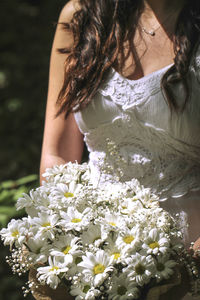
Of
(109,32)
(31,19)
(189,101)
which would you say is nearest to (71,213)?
(189,101)

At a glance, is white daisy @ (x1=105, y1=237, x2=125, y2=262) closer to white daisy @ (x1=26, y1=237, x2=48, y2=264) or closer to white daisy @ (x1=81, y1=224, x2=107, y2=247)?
white daisy @ (x1=81, y1=224, x2=107, y2=247)

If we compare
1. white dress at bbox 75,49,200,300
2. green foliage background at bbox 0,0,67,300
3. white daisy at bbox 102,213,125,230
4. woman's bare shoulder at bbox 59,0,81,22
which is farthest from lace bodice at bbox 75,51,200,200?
green foliage background at bbox 0,0,67,300

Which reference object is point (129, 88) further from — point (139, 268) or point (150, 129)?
point (139, 268)

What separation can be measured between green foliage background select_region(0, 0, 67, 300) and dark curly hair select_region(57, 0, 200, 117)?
226 cm

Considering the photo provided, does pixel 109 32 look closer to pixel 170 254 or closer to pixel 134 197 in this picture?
pixel 134 197

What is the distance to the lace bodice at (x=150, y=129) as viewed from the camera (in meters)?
1.92

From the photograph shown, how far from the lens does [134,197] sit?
4.74 ft

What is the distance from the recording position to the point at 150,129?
6.41ft

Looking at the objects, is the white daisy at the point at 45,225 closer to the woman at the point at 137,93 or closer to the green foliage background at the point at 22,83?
the woman at the point at 137,93

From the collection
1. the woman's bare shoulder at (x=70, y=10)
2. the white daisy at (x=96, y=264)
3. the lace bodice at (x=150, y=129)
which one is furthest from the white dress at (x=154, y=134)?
the white daisy at (x=96, y=264)

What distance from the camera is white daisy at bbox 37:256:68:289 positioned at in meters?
1.29

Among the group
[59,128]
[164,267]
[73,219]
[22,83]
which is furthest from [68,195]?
[22,83]

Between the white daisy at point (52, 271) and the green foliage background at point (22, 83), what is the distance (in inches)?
114

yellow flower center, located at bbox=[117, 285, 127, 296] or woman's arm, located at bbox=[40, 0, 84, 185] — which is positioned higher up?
woman's arm, located at bbox=[40, 0, 84, 185]
